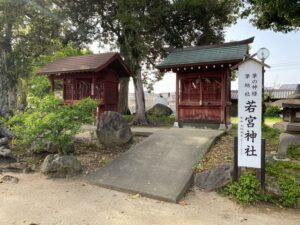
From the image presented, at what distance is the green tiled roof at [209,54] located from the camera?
1149 centimetres

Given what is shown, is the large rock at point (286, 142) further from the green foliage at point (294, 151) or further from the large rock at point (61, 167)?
the large rock at point (61, 167)

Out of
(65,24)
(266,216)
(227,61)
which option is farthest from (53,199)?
(65,24)

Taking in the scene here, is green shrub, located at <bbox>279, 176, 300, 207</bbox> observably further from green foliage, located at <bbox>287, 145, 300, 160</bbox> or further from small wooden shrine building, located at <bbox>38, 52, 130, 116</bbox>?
small wooden shrine building, located at <bbox>38, 52, 130, 116</bbox>

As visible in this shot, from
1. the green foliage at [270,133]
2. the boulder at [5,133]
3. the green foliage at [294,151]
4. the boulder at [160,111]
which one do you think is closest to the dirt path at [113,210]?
the green foliage at [294,151]

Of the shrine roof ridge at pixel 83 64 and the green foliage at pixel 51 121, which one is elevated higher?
the shrine roof ridge at pixel 83 64

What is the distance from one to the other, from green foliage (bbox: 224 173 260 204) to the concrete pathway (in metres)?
1.03

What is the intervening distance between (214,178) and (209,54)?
704 cm

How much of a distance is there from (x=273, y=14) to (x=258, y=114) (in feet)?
18.8

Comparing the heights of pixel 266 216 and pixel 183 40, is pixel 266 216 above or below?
below

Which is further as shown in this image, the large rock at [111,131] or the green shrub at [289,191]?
the large rock at [111,131]

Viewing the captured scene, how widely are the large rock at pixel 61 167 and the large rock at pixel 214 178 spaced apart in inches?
132

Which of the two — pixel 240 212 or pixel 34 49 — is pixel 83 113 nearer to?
pixel 240 212

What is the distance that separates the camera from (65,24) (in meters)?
18.9

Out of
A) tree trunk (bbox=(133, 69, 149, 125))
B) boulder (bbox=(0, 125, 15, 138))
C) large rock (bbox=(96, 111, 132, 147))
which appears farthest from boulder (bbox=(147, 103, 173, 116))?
boulder (bbox=(0, 125, 15, 138))
